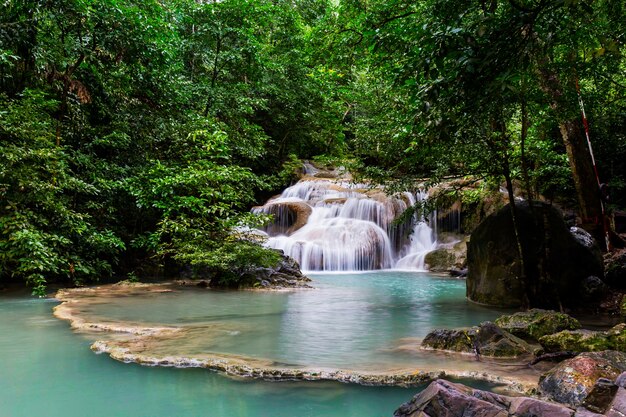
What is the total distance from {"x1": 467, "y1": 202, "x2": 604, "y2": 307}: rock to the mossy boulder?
281 cm

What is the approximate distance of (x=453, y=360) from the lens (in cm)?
417

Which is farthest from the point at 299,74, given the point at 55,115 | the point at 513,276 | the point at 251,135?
the point at 513,276

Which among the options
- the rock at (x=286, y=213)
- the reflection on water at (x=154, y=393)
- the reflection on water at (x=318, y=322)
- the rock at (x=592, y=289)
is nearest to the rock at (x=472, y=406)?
the reflection on water at (x=154, y=393)

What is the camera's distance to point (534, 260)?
718 cm

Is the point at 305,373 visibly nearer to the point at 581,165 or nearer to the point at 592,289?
the point at 592,289

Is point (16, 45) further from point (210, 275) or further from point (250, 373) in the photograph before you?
point (250, 373)

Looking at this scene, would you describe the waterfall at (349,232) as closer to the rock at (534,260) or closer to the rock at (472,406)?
the rock at (534,260)

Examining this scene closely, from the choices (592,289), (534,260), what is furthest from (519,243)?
(592,289)

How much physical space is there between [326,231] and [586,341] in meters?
12.3

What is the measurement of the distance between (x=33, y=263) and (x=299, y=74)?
14.7 m

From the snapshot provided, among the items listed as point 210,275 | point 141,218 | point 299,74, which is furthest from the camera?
point 299,74

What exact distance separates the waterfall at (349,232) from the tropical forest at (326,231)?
11cm

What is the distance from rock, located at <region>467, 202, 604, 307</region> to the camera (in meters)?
6.97

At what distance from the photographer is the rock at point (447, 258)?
14.4 meters
